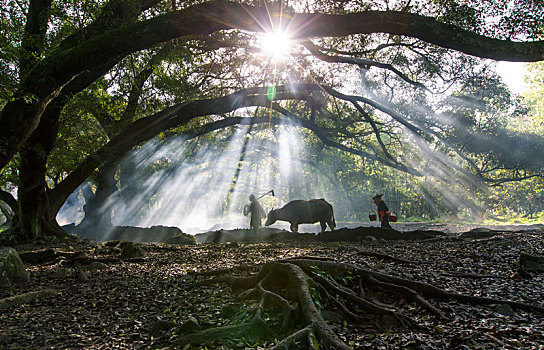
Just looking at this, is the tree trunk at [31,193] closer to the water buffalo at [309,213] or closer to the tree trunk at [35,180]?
the tree trunk at [35,180]

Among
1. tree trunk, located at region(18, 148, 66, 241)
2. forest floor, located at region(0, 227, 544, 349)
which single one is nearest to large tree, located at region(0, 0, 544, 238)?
tree trunk, located at region(18, 148, 66, 241)

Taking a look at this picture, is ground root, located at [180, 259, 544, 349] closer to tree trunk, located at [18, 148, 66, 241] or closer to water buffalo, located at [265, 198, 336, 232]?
tree trunk, located at [18, 148, 66, 241]

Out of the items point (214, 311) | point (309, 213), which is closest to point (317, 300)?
point (214, 311)

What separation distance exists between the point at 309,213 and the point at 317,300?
1609cm

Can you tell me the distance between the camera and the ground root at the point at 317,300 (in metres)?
3.48

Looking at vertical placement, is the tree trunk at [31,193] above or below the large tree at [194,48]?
below

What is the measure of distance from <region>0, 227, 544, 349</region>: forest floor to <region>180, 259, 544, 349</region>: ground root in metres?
0.08

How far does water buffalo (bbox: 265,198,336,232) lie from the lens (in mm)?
19875

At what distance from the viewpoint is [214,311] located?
434 cm

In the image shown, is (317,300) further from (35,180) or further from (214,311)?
(35,180)

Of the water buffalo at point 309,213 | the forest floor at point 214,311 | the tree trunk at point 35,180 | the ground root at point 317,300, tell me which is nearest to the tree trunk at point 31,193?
the tree trunk at point 35,180

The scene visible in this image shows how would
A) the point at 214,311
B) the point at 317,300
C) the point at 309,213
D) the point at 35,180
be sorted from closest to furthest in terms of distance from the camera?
the point at 317,300 → the point at 214,311 → the point at 35,180 → the point at 309,213

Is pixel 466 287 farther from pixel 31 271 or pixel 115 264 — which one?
pixel 31 271

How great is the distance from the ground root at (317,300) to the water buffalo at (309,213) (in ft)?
48.1
